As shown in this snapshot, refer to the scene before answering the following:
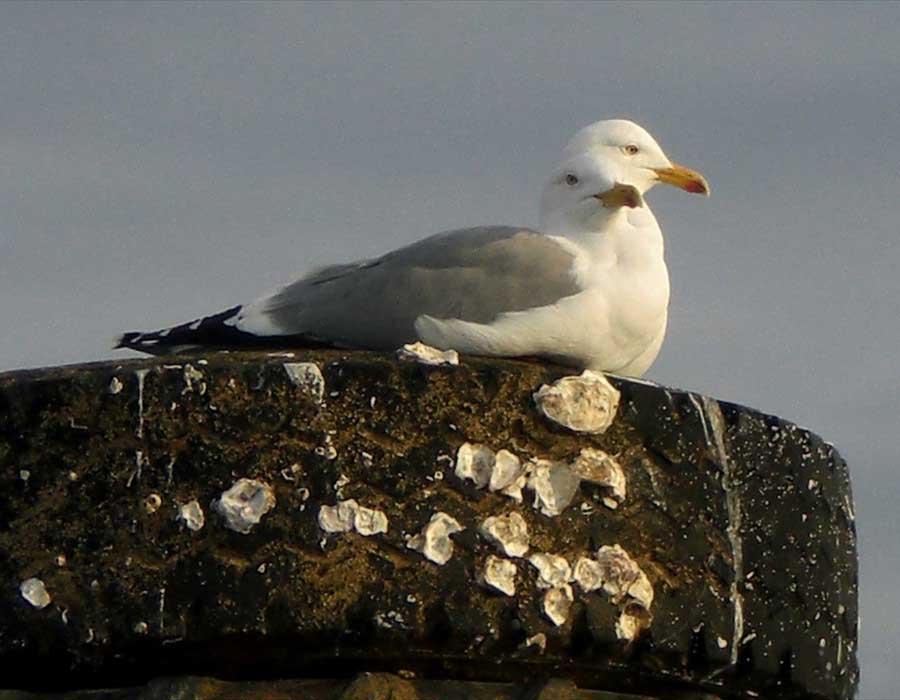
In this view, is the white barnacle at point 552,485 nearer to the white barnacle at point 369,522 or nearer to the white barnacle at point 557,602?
the white barnacle at point 557,602

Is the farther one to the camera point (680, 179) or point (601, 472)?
point (680, 179)

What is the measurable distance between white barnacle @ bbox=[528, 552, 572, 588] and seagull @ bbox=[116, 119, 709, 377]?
5.84 feet

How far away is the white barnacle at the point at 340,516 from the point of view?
9.44 feet

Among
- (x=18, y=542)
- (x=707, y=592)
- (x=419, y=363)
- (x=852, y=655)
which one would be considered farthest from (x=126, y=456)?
(x=852, y=655)

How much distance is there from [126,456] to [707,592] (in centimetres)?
93

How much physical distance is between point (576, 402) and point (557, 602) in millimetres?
309

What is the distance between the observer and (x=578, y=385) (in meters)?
2.98

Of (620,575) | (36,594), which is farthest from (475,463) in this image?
(36,594)

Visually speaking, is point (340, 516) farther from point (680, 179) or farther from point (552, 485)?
point (680, 179)

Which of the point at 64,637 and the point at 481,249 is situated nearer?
the point at 64,637

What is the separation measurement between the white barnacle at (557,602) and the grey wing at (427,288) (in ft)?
6.47

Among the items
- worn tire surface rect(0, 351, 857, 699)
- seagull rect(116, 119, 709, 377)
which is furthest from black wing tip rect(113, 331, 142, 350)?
worn tire surface rect(0, 351, 857, 699)

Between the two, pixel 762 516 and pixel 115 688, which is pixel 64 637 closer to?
pixel 115 688

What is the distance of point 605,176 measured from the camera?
18.5 feet
